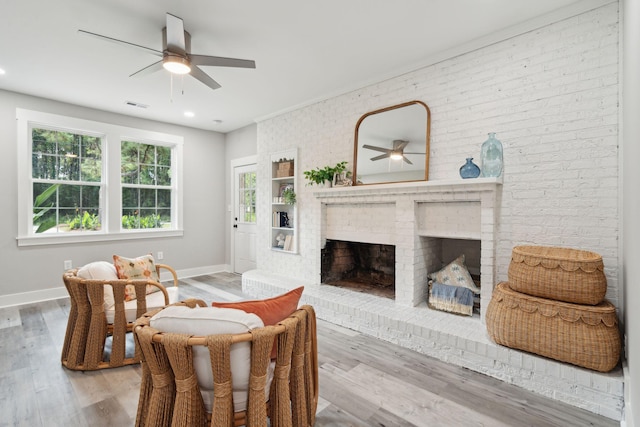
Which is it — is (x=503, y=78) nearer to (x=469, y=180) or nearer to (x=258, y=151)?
(x=469, y=180)

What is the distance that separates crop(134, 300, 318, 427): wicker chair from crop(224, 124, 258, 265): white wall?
14.9 feet

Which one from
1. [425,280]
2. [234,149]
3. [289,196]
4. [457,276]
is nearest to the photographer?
[457,276]

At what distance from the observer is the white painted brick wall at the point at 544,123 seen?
229 cm

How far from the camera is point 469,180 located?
2678 mm

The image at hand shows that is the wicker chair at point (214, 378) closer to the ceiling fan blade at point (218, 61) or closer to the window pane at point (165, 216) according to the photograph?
the ceiling fan blade at point (218, 61)

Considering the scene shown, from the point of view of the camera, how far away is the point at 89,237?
4617mm

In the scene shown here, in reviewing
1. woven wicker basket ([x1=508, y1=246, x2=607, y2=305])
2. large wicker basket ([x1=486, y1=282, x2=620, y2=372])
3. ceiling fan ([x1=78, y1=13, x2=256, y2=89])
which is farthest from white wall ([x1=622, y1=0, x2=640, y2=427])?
ceiling fan ([x1=78, y1=13, x2=256, y2=89])

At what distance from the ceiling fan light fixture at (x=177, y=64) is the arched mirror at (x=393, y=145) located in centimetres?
197

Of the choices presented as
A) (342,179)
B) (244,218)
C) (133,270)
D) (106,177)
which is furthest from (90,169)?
(342,179)

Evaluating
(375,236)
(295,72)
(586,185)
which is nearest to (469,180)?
(586,185)

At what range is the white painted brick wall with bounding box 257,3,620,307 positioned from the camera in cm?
229

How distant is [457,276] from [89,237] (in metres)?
4.99

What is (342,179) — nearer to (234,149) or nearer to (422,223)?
(422,223)

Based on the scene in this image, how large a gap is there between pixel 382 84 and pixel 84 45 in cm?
297
